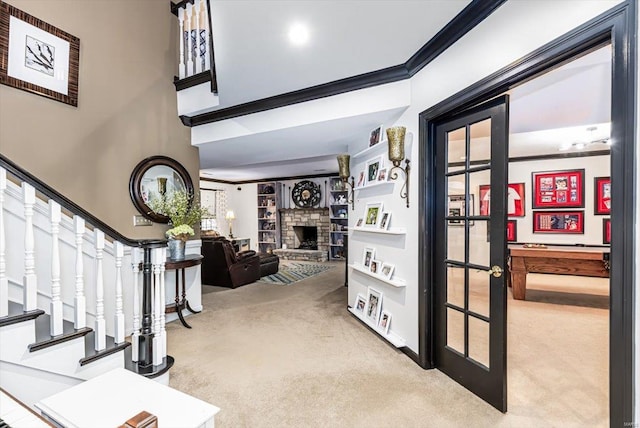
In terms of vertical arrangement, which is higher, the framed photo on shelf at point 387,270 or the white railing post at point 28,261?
the white railing post at point 28,261

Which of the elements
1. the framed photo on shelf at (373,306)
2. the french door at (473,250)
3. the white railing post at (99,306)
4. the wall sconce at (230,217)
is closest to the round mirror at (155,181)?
the white railing post at (99,306)

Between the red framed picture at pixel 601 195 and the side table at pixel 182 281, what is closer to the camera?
the side table at pixel 182 281

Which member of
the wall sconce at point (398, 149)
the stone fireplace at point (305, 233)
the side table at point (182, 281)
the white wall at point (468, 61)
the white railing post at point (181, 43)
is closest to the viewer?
the white wall at point (468, 61)

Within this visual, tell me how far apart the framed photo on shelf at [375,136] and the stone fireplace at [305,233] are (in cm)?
545

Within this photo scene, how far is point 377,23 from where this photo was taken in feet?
6.56

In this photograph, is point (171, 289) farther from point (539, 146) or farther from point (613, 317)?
point (539, 146)

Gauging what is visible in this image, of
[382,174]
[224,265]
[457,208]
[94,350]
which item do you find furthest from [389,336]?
[224,265]

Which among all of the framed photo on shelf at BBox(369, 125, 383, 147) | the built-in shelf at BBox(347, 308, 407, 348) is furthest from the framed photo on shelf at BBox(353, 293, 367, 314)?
the framed photo on shelf at BBox(369, 125, 383, 147)

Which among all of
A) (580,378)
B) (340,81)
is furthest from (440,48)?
(580,378)

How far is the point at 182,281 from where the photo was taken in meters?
3.66

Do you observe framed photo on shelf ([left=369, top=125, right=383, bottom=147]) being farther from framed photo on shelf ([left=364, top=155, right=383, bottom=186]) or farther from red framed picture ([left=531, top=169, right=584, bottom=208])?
red framed picture ([left=531, top=169, right=584, bottom=208])

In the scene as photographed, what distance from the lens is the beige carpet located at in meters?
1.85

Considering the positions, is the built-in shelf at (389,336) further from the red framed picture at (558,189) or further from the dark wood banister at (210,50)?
the red framed picture at (558,189)

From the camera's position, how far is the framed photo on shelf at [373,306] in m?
3.10
